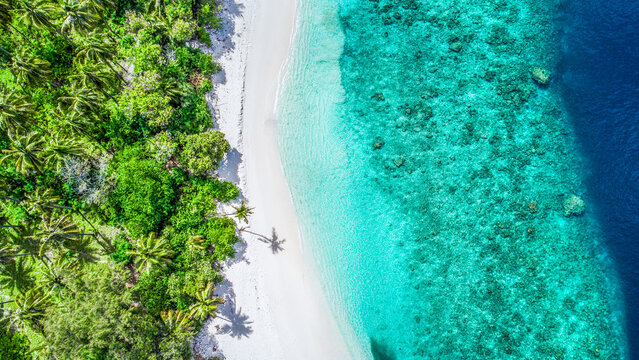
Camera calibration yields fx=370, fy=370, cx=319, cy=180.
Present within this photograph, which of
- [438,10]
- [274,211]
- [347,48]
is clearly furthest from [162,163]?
[438,10]

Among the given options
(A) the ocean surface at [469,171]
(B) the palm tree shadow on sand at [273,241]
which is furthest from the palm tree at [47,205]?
(A) the ocean surface at [469,171]

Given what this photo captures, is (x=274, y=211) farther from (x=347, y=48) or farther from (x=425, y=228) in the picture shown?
(x=347, y=48)

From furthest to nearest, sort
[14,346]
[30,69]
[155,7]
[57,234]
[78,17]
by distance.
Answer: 1. [155,7]
2. [14,346]
3. [30,69]
4. [57,234]
5. [78,17]

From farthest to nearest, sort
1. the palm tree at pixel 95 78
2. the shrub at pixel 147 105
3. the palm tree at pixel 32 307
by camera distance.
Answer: the shrub at pixel 147 105 → the palm tree at pixel 95 78 → the palm tree at pixel 32 307

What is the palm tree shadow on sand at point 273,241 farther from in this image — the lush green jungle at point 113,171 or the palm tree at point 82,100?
the palm tree at point 82,100

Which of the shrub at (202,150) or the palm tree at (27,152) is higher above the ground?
the palm tree at (27,152)

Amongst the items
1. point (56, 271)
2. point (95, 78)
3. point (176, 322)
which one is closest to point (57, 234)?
point (56, 271)

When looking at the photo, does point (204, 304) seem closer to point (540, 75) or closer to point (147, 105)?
point (147, 105)
